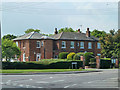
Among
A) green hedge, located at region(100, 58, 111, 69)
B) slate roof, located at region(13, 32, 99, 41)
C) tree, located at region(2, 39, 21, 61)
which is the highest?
slate roof, located at region(13, 32, 99, 41)

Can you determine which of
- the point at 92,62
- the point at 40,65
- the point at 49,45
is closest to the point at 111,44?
the point at 92,62

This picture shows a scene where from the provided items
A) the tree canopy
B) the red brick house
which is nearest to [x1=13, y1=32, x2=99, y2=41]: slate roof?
the red brick house

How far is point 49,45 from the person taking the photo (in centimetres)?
5694

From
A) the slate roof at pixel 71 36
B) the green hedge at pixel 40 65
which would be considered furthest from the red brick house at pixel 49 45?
the green hedge at pixel 40 65

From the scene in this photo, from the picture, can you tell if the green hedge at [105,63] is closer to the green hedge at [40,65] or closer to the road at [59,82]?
the green hedge at [40,65]

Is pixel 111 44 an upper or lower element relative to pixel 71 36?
lower

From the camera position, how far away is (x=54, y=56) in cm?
5759

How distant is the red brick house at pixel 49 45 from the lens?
5684cm

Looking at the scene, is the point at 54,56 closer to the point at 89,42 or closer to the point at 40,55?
the point at 40,55

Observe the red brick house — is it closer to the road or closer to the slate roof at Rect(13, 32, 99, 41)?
the slate roof at Rect(13, 32, 99, 41)

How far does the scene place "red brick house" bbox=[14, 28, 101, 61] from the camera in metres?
56.8

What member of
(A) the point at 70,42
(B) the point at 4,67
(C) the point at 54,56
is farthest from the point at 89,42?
(B) the point at 4,67

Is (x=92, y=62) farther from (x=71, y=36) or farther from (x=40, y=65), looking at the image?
(x=71, y=36)

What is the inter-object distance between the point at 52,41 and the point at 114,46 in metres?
13.3
